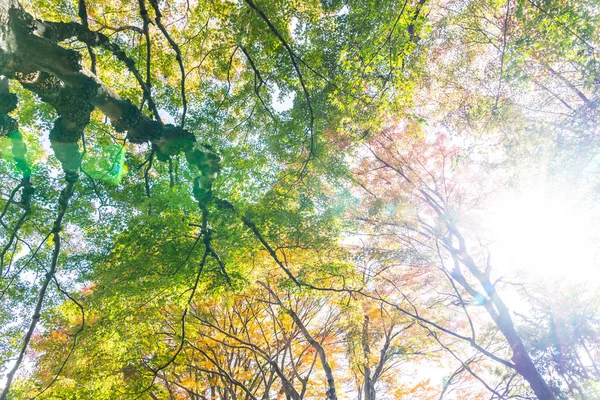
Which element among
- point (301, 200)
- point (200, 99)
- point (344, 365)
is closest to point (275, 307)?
point (344, 365)

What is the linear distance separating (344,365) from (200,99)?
873cm

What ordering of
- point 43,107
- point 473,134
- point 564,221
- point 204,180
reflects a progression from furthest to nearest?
point 564,221 → point 473,134 → point 43,107 → point 204,180

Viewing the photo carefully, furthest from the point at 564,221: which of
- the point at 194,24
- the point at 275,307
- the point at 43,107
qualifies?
the point at 43,107

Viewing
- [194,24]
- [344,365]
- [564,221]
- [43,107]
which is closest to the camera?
[43,107]

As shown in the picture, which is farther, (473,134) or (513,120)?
(473,134)

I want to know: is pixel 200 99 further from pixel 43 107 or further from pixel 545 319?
pixel 545 319

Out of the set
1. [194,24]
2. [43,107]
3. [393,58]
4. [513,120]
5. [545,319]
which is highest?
[194,24]

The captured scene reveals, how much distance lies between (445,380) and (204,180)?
962 centimetres

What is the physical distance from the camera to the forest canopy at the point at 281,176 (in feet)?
8.27

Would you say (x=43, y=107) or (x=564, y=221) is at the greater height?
(x=43, y=107)

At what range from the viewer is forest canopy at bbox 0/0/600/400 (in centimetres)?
252

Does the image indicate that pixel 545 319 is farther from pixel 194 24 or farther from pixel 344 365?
pixel 194 24

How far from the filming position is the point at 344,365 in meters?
9.80

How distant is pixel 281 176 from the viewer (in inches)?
195
